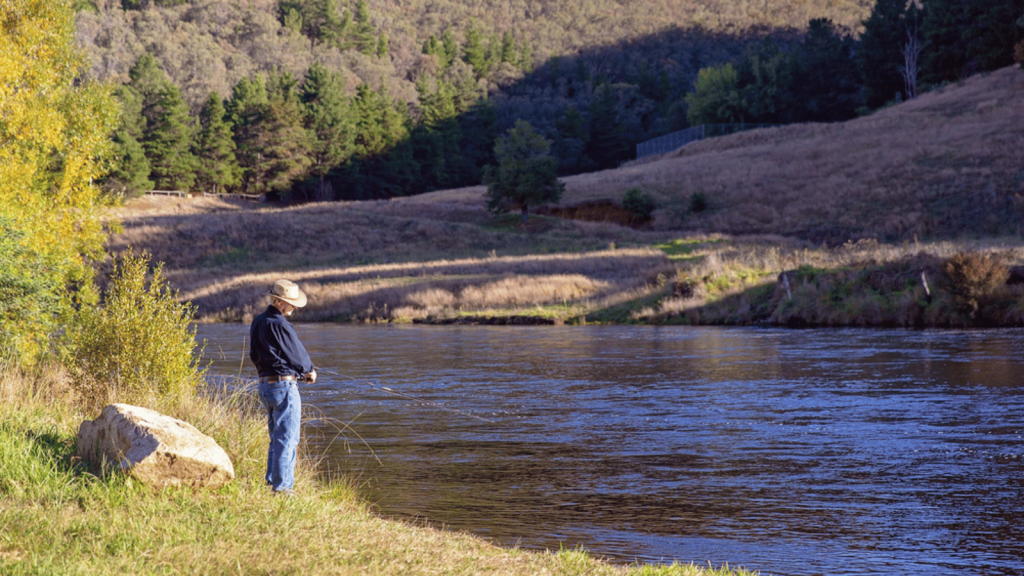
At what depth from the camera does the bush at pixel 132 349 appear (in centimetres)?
1257

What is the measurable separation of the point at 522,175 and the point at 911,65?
50699 mm

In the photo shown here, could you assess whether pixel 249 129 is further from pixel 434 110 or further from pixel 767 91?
pixel 767 91

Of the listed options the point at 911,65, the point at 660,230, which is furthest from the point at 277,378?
the point at 911,65

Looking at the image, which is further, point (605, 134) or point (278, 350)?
point (605, 134)

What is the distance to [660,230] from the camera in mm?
67188

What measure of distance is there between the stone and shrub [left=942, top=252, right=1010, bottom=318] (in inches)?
1079

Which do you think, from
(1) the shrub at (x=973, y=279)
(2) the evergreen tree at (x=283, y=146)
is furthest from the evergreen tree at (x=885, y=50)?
(1) the shrub at (x=973, y=279)

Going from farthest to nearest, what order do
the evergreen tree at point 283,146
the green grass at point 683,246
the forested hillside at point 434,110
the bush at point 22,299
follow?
the evergreen tree at point 283,146, the forested hillside at point 434,110, the green grass at point 683,246, the bush at point 22,299

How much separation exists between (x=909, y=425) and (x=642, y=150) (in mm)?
98598

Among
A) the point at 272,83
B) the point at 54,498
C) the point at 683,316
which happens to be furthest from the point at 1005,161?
the point at 272,83

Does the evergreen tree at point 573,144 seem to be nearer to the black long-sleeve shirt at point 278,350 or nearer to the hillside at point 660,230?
the hillside at point 660,230

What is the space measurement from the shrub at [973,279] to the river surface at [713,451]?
4.71 m

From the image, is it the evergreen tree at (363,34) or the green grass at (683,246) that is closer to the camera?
the green grass at (683,246)

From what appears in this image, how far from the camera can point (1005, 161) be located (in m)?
61.4
